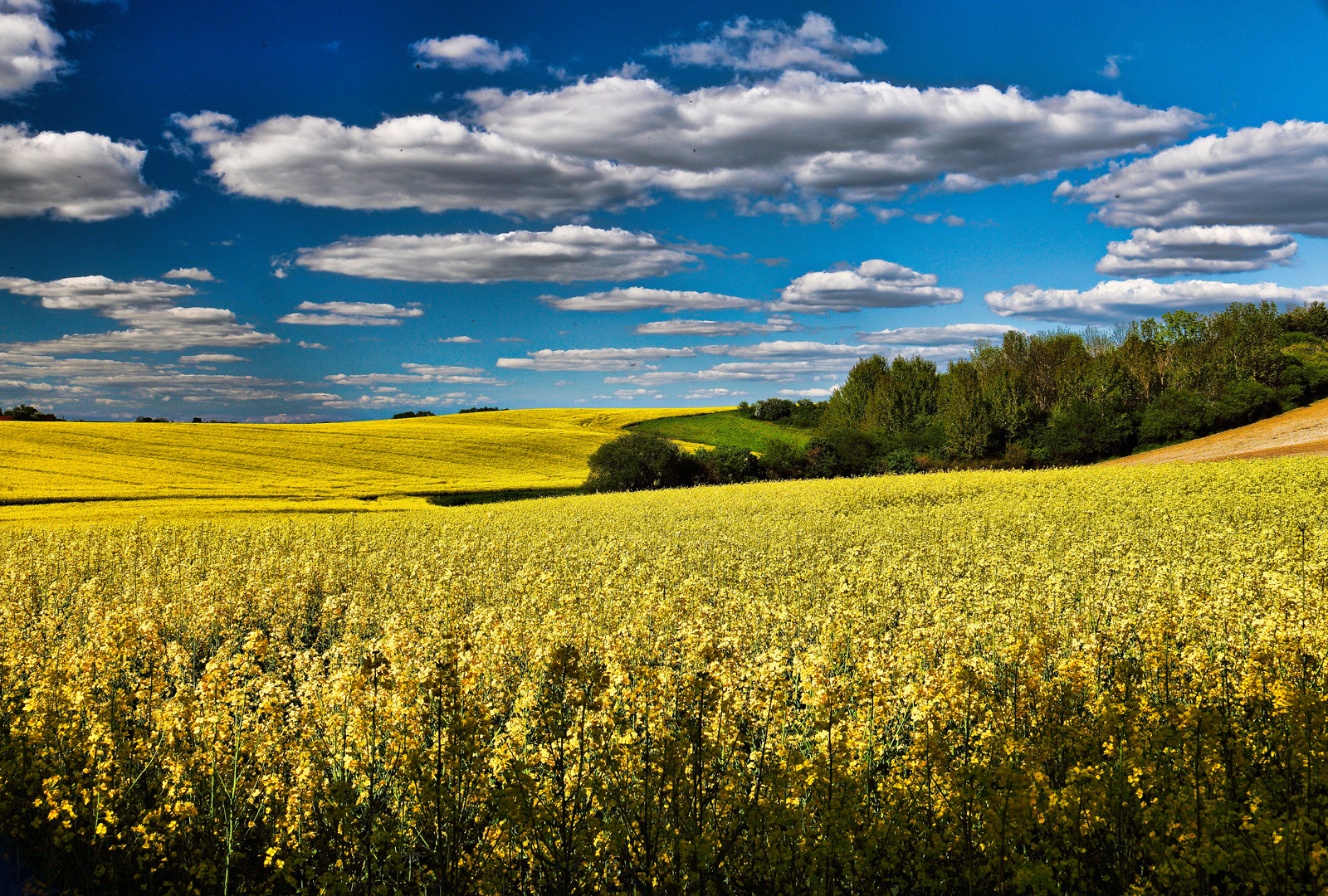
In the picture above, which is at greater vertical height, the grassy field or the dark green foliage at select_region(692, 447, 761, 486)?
the grassy field

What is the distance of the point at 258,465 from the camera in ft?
168

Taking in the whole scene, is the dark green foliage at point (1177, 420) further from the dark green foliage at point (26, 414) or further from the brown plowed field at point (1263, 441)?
the dark green foliage at point (26, 414)

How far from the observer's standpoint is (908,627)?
831 cm

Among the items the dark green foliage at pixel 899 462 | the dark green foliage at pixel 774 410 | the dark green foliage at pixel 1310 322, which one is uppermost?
the dark green foliage at pixel 1310 322

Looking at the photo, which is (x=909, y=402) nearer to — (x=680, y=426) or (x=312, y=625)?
(x=680, y=426)

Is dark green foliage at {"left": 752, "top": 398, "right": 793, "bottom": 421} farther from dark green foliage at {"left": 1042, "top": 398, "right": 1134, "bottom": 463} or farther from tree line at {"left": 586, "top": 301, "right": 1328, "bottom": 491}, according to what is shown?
dark green foliage at {"left": 1042, "top": 398, "right": 1134, "bottom": 463}

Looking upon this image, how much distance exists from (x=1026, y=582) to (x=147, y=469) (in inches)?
1985

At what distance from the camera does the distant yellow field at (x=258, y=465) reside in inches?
1431

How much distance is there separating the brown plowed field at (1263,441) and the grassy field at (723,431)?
3437cm

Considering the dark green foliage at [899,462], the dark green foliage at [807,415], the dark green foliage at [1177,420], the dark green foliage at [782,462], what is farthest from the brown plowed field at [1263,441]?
the dark green foliage at [807,415]

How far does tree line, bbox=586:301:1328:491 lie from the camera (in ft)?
209

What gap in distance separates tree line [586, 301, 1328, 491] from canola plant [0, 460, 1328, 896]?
45.7 metres

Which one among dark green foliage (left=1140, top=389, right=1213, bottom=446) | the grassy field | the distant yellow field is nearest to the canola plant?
the distant yellow field

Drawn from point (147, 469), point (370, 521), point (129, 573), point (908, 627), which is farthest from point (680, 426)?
point (908, 627)
